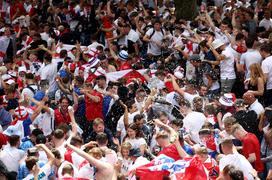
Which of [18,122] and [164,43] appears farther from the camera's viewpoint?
[164,43]

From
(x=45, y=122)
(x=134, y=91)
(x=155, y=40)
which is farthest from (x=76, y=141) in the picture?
(x=155, y=40)

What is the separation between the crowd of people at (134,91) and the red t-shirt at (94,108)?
0.07 ft

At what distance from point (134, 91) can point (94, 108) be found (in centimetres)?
110

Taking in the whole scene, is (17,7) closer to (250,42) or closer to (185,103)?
(250,42)

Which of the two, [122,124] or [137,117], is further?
[122,124]

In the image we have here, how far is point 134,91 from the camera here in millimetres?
16156

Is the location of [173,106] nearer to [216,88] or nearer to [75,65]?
[216,88]

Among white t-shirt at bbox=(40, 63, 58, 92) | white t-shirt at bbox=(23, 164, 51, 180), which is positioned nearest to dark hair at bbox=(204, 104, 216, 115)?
white t-shirt at bbox=(23, 164, 51, 180)

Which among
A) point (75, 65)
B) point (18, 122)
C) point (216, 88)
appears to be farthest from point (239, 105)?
point (75, 65)

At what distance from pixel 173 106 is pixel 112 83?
170 cm

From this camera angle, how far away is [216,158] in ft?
39.0

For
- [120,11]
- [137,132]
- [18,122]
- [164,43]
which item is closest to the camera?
[137,132]

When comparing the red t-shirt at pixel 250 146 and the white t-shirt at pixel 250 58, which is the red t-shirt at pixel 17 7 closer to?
the white t-shirt at pixel 250 58

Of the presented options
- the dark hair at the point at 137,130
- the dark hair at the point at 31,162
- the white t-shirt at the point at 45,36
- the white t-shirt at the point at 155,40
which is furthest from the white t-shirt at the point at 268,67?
the white t-shirt at the point at 45,36
